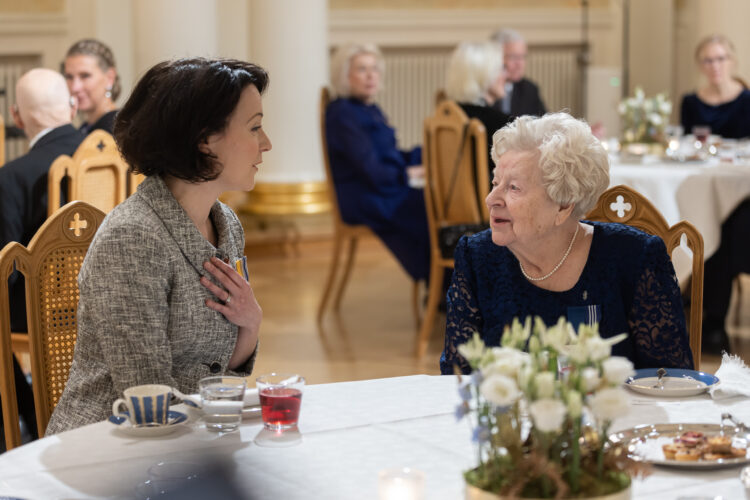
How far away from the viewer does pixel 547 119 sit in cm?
216

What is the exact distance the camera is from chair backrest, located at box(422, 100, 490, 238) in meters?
4.58

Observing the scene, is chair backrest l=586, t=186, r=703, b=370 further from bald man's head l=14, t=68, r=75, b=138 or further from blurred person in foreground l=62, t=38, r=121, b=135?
blurred person in foreground l=62, t=38, r=121, b=135

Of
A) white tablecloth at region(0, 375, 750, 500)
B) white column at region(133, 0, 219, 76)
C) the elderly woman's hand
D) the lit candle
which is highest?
white column at region(133, 0, 219, 76)

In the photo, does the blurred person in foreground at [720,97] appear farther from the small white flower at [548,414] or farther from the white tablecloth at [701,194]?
the small white flower at [548,414]

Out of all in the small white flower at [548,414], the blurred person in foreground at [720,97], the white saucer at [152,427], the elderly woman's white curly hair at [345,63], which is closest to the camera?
the small white flower at [548,414]

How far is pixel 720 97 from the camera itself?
6.43m

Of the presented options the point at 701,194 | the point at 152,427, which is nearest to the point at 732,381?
the point at 152,427

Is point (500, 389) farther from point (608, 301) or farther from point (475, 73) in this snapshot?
point (475, 73)

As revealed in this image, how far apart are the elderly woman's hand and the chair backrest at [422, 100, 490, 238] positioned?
265 cm

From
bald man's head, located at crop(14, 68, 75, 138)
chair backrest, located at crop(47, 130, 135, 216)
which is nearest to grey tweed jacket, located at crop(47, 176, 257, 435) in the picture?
chair backrest, located at crop(47, 130, 135, 216)

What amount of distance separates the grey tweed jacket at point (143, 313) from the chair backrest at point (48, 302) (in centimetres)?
23

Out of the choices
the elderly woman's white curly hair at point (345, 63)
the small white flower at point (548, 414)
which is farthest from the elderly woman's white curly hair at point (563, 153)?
the elderly woman's white curly hair at point (345, 63)

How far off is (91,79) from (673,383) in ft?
11.0

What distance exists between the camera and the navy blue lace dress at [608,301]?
2.13 m
